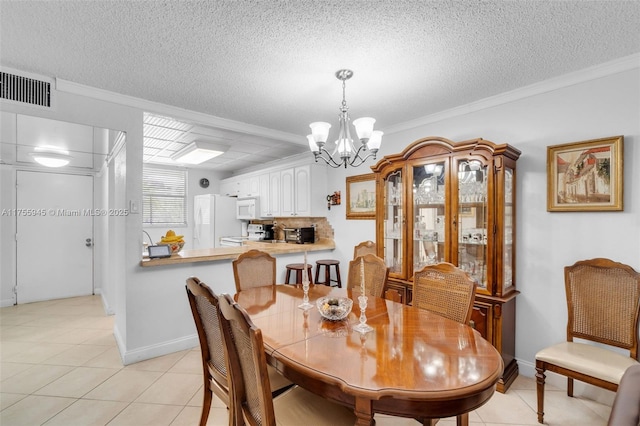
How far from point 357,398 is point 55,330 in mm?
4058

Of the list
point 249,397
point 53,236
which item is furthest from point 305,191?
point 53,236

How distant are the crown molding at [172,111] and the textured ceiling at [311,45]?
0.28 feet

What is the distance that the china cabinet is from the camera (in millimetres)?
2422

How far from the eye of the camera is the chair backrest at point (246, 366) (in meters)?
1.06

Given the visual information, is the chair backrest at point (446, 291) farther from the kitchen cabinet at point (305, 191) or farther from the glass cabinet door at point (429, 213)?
the kitchen cabinet at point (305, 191)

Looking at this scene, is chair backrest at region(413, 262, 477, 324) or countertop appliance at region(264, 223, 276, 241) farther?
countertop appliance at region(264, 223, 276, 241)

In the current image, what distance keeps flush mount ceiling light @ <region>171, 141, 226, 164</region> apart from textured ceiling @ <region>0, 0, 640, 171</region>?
1472 millimetres

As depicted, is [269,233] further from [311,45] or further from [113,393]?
[311,45]

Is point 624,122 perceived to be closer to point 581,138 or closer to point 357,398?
point 581,138

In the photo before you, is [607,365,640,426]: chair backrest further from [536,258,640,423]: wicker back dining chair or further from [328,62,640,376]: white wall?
[328,62,640,376]: white wall

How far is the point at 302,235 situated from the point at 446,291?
9.30ft

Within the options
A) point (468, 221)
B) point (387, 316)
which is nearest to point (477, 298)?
point (468, 221)

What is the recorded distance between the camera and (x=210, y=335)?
5.38ft

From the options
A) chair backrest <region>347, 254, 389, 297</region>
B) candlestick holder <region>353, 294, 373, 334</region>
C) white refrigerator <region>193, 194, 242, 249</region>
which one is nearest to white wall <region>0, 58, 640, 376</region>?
chair backrest <region>347, 254, 389, 297</region>
